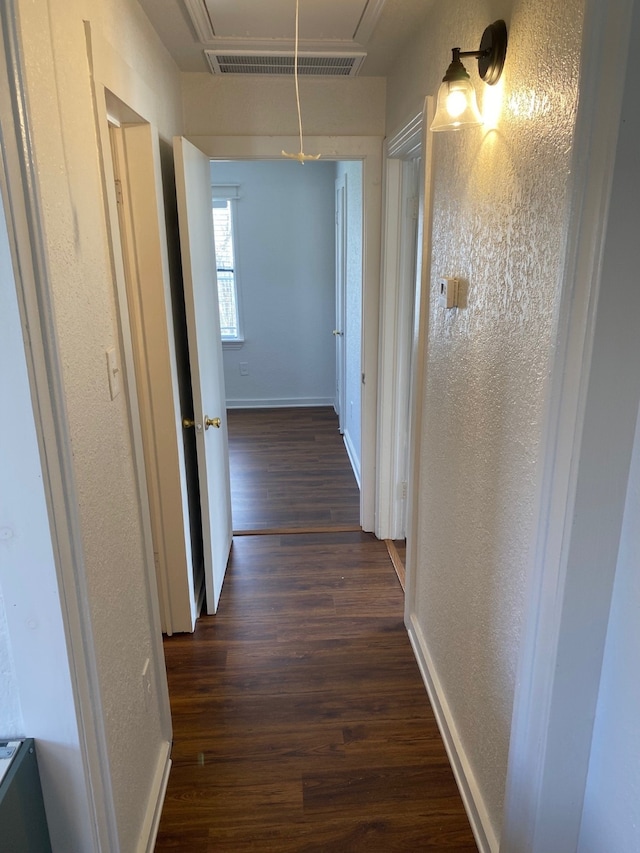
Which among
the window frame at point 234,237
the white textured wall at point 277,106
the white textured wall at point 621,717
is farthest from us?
the window frame at point 234,237

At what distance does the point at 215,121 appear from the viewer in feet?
8.57

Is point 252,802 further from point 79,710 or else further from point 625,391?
point 625,391

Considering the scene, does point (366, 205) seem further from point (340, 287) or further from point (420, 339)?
→ point (340, 287)

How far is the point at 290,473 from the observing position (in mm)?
4184

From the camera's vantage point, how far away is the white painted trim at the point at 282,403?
5938mm

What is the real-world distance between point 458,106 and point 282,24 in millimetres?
1031

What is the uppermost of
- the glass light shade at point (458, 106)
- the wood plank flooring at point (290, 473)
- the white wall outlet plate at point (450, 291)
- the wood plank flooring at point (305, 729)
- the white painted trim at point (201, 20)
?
the white painted trim at point (201, 20)

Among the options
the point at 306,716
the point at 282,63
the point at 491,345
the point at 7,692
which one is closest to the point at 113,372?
the point at 7,692

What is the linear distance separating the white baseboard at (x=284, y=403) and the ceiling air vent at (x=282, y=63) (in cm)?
362

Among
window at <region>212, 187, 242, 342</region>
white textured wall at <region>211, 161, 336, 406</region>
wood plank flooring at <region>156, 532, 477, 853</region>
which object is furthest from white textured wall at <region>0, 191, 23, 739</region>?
white textured wall at <region>211, 161, 336, 406</region>

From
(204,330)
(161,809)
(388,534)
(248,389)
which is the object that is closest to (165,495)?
(204,330)

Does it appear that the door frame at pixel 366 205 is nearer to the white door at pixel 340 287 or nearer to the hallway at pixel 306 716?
the hallway at pixel 306 716

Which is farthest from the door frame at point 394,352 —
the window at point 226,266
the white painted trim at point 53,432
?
the window at point 226,266

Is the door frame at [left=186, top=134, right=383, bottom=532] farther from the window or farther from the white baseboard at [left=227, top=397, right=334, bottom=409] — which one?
the white baseboard at [left=227, top=397, right=334, bottom=409]
